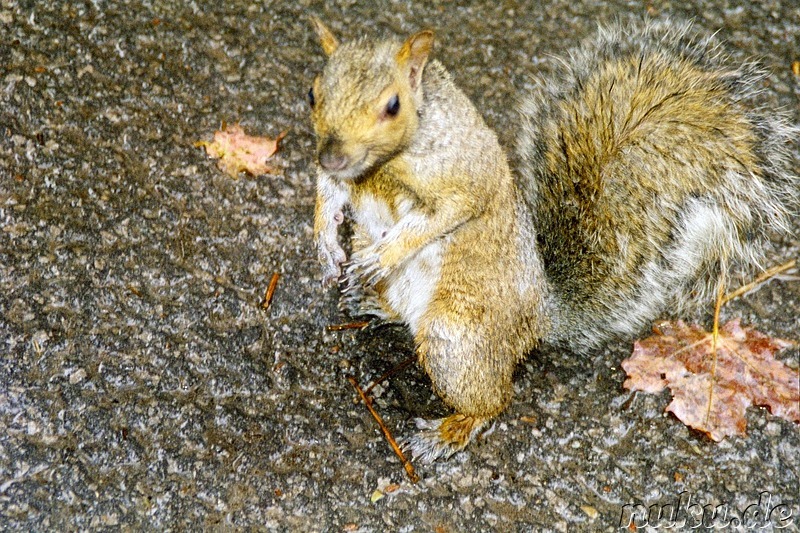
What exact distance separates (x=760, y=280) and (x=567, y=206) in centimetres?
81

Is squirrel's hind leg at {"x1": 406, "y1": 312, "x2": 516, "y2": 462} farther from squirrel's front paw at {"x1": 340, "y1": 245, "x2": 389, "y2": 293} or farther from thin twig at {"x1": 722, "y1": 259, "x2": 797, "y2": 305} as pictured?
thin twig at {"x1": 722, "y1": 259, "x2": 797, "y2": 305}

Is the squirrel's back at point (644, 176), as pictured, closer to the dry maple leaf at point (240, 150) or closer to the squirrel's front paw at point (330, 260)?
the squirrel's front paw at point (330, 260)

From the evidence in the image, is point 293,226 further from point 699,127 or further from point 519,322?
point 699,127

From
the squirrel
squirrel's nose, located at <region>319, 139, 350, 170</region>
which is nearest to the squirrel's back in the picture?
the squirrel

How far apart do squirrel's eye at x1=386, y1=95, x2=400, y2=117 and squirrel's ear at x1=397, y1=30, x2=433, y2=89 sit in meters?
0.09

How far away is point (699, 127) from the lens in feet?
6.57

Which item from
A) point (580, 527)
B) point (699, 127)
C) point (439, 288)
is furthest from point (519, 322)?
point (699, 127)

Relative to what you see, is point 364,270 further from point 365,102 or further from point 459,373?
point 365,102

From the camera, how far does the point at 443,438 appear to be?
2064 millimetres

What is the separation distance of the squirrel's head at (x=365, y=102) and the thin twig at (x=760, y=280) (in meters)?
1.22

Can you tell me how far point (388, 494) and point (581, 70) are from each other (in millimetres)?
1228

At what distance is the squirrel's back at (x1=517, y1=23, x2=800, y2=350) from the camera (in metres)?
2.00

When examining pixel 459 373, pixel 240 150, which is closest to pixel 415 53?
pixel 459 373

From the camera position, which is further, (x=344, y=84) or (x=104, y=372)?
(x=104, y=372)
